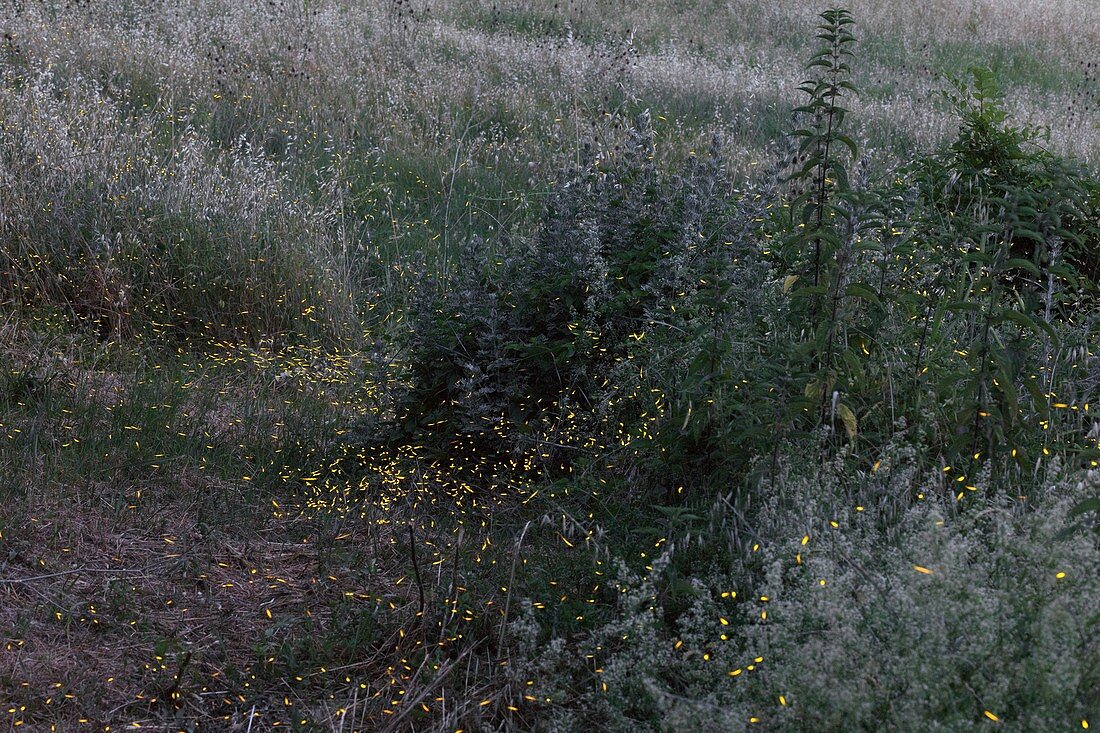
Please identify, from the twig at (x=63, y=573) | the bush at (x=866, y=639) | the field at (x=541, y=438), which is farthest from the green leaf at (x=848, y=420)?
the twig at (x=63, y=573)

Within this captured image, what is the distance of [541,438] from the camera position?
14.0 ft

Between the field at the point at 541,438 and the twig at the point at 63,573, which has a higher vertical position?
the field at the point at 541,438

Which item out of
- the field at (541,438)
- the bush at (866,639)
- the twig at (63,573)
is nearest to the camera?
the bush at (866,639)

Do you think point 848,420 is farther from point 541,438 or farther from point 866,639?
point 541,438

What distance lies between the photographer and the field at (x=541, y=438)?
8.84 feet

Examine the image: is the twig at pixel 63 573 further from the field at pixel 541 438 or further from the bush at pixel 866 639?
the bush at pixel 866 639

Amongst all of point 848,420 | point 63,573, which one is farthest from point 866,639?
point 63,573

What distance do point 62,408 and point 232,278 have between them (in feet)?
5.24

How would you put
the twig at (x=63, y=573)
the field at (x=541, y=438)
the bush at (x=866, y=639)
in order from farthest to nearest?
the twig at (x=63, y=573) < the field at (x=541, y=438) < the bush at (x=866, y=639)

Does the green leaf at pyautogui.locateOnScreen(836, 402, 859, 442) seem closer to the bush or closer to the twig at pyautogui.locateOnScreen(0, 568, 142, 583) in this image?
the bush

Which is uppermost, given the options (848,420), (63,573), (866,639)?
(848,420)

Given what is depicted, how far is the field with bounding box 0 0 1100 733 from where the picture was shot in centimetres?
269

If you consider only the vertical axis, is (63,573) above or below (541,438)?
below

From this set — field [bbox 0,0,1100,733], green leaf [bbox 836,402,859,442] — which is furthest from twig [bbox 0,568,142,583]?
green leaf [bbox 836,402,859,442]
